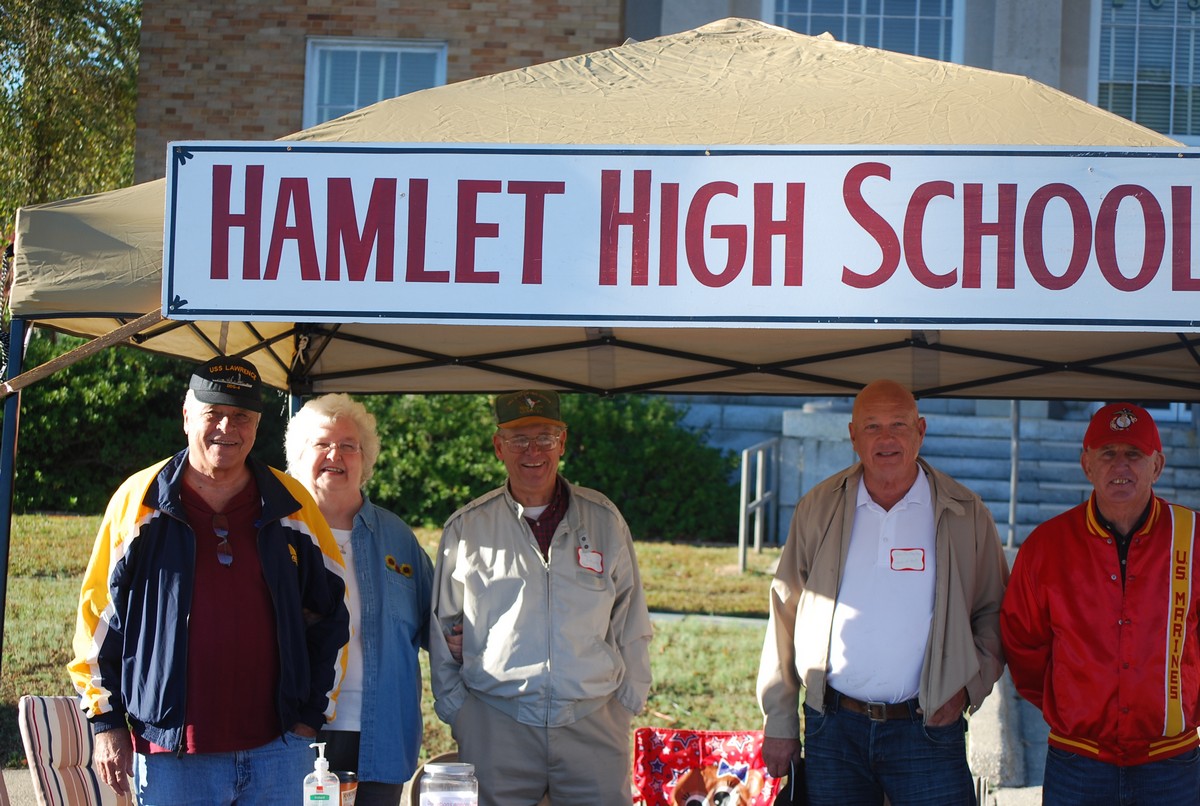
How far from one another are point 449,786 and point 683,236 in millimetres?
1534

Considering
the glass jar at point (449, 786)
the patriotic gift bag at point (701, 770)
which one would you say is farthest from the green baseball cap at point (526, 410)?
the glass jar at point (449, 786)

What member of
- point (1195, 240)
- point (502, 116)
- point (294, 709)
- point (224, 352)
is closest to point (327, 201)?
point (502, 116)

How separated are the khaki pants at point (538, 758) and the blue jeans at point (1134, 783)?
143 centimetres

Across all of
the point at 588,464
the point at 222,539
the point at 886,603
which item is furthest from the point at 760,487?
the point at 222,539

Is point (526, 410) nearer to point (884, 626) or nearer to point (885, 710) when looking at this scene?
point (884, 626)

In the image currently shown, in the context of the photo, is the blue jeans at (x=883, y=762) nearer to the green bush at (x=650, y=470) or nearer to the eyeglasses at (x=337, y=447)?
the eyeglasses at (x=337, y=447)

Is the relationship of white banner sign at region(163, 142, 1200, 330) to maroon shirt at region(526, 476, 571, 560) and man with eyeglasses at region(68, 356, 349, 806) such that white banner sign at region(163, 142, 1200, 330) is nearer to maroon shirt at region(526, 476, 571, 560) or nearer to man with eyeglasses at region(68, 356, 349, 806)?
man with eyeglasses at region(68, 356, 349, 806)

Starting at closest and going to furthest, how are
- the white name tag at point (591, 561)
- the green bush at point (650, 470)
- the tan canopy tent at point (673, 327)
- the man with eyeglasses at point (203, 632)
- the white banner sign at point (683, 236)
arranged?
1. the white banner sign at point (683, 236)
2. the man with eyeglasses at point (203, 632)
3. the tan canopy tent at point (673, 327)
4. the white name tag at point (591, 561)
5. the green bush at point (650, 470)

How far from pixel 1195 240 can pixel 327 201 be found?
7.11 feet

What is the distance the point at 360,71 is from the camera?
40.0 ft

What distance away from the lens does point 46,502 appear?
36.6 ft

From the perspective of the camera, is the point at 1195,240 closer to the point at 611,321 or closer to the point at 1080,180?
the point at 1080,180

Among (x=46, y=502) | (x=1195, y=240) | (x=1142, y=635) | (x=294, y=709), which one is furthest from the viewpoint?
(x=46, y=502)

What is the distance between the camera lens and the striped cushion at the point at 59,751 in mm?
4164
